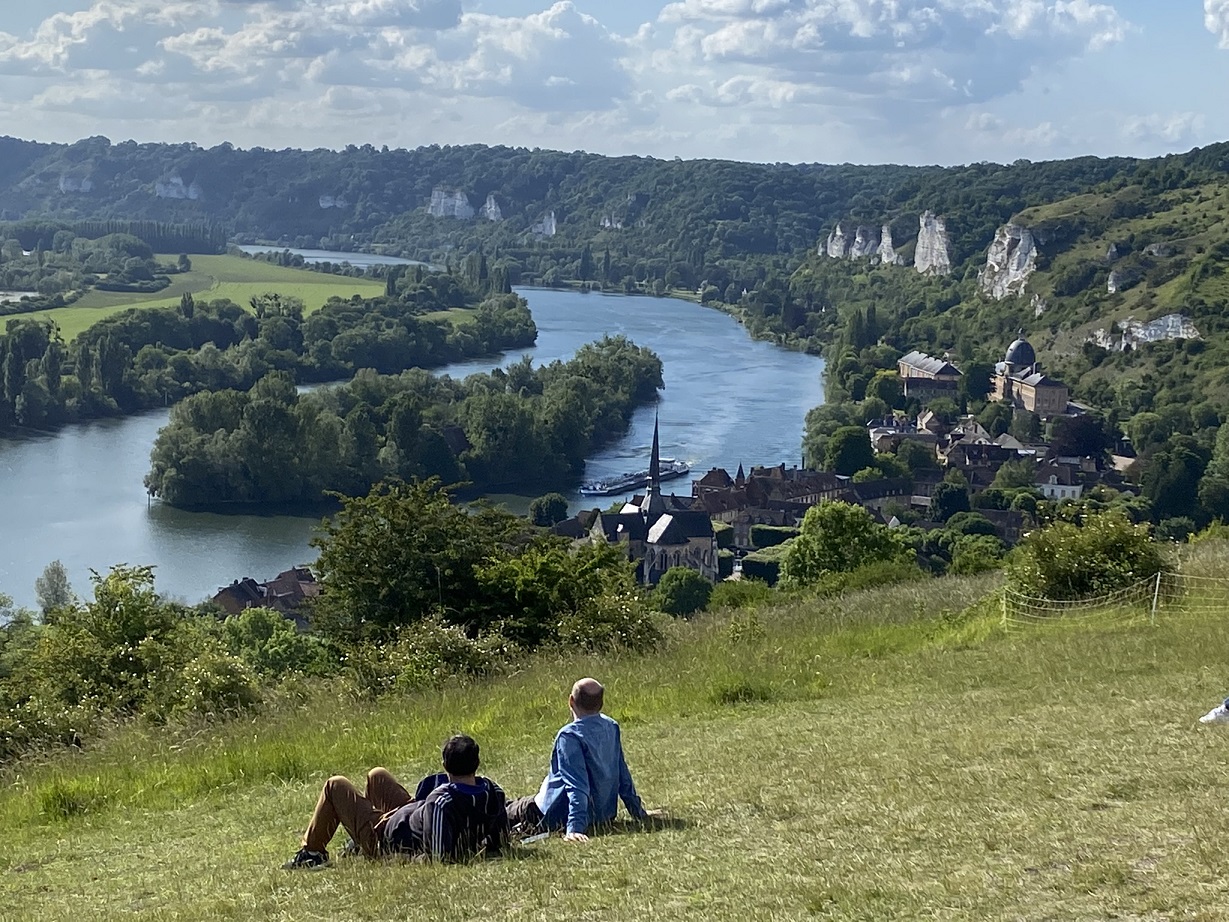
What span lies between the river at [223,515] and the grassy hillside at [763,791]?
30260 mm

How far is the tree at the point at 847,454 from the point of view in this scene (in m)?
63.1

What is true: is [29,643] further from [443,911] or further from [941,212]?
[941,212]

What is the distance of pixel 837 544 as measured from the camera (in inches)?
1180

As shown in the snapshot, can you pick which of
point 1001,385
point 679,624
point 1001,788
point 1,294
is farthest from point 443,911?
point 1,294

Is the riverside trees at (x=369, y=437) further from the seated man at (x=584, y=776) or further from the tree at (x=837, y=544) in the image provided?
the seated man at (x=584, y=776)

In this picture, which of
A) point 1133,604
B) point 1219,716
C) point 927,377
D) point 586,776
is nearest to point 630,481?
point 927,377

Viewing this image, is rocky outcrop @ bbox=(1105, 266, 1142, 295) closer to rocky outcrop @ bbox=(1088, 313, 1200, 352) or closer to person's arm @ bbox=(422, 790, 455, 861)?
rocky outcrop @ bbox=(1088, 313, 1200, 352)

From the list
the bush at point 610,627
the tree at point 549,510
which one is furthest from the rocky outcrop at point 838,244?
the bush at point 610,627

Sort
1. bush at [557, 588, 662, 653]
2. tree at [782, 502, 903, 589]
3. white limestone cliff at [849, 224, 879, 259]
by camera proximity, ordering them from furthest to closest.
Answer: white limestone cliff at [849, 224, 879, 259] → tree at [782, 502, 903, 589] → bush at [557, 588, 662, 653]

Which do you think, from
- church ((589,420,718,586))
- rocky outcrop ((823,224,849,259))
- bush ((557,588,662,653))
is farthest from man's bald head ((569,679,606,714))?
rocky outcrop ((823,224,849,259))

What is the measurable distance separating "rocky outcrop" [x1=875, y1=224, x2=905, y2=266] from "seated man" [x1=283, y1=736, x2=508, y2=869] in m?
144

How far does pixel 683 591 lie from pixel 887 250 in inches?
4647

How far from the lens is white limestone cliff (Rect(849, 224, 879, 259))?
155 m

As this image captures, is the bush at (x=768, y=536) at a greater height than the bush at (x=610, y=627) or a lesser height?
lesser
